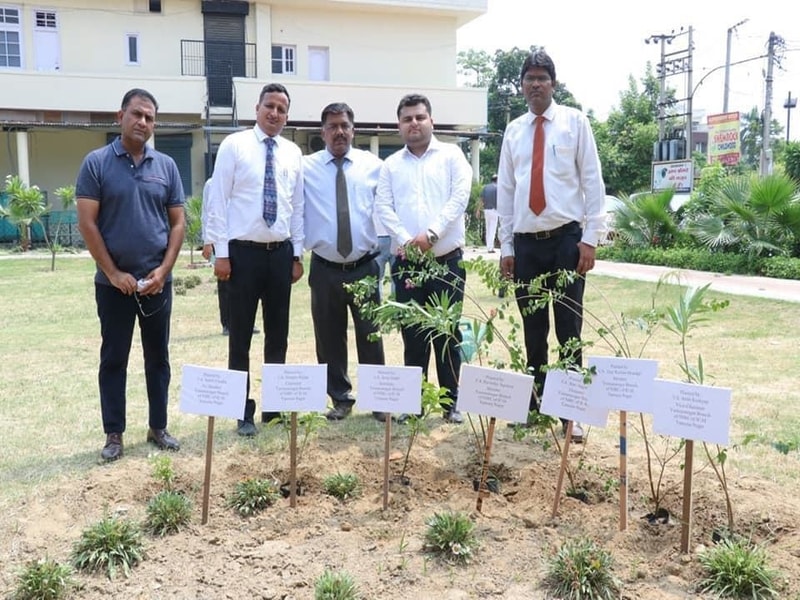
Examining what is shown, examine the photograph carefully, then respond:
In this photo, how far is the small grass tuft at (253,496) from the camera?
3.39 meters

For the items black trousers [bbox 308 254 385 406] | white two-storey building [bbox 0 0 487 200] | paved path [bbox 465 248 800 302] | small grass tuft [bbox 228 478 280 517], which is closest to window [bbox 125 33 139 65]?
white two-storey building [bbox 0 0 487 200]

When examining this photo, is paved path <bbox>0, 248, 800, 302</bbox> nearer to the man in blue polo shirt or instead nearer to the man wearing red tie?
the man wearing red tie

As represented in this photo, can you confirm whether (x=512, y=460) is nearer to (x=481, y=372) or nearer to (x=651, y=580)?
(x=481, y=372)

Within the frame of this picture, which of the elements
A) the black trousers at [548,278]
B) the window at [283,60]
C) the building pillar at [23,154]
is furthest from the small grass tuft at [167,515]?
the window at [283,60]

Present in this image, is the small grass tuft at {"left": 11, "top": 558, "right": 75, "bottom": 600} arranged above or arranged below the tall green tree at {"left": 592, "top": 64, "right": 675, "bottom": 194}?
below

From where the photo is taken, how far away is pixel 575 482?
140 inches

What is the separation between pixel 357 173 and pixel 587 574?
288 cm

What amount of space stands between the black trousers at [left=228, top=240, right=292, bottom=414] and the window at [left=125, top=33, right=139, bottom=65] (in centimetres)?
2008

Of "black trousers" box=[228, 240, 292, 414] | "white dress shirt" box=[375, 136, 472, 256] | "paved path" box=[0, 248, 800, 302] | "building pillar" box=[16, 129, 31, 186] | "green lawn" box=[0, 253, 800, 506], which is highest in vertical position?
"building pillar" box=[16, 129, 31, 186]

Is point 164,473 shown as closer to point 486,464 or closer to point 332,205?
point 486,464

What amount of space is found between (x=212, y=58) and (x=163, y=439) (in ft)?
66.8

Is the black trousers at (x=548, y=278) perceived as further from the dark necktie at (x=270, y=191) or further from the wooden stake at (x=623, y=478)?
the dark necktie at (x=270, y=191)

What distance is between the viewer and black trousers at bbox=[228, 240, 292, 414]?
4355 millimetres

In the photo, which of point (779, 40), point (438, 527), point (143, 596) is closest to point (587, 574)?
point (438, 527)
